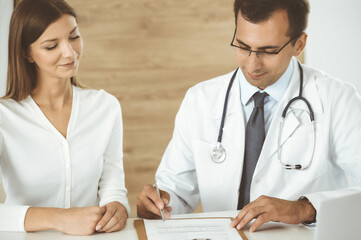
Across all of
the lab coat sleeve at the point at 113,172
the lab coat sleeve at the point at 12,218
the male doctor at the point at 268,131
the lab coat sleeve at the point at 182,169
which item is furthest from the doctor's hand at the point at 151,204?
the lab coat sleeve at the point at 12,218

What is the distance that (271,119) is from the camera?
172 cm

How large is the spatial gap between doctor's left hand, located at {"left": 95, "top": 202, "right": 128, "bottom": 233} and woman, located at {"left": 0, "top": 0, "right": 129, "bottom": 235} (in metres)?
Result: 0.10

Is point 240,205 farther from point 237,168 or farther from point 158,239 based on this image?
point 158,239

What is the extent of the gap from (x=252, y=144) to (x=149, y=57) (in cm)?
142

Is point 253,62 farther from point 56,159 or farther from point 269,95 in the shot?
point 56,159

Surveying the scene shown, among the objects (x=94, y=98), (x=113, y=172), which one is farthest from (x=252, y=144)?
(x=94, y=98)

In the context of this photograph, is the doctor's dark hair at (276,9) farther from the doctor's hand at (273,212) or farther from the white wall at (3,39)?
the white wall at (3,39)

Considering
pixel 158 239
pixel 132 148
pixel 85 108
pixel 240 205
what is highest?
pixel 85 108

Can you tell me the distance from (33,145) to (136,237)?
0.60m

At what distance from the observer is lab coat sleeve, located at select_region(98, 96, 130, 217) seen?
64.9 inches

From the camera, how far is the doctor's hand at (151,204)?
4.67 feet

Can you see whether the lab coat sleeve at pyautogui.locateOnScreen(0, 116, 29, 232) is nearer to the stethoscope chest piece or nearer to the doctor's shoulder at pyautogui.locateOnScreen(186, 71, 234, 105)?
the stethoscope chest piece

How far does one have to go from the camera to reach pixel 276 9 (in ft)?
5.23

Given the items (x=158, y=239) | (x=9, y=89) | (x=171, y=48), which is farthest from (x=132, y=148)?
(x=158, y=239)
